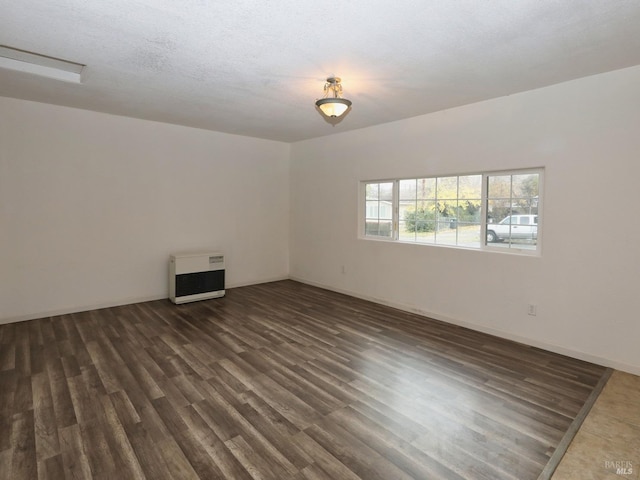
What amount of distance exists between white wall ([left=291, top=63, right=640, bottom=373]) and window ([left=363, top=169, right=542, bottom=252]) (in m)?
0.16

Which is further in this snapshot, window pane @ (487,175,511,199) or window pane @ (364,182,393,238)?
window pane @ (364,182,393,238)

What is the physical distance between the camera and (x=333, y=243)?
5852 mm

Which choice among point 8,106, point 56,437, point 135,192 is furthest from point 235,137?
point 56,437

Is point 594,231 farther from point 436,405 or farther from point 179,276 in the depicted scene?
point 179,276

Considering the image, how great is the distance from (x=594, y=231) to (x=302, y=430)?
311 centimetres

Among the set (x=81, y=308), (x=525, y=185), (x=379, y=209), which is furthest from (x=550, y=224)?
(x=81, y=308)

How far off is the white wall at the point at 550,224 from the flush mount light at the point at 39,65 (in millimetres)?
3640

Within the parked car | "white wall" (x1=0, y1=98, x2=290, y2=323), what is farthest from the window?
"white wall" (x1=0, y1=98, x2=290, y2=323)

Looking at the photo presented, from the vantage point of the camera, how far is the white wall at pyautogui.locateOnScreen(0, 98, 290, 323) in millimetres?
4133

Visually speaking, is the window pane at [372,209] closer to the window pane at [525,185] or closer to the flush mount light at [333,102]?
the window pane at [525,185]

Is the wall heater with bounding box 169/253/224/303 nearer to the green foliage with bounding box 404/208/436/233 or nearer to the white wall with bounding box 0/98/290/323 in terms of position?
the white wall with bounding box 0/98/290/323

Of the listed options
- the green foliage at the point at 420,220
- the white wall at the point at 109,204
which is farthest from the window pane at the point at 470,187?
the white wall at the point at 109,204

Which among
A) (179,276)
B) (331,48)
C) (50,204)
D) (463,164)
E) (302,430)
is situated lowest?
(302,430)

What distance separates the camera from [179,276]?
500cm
